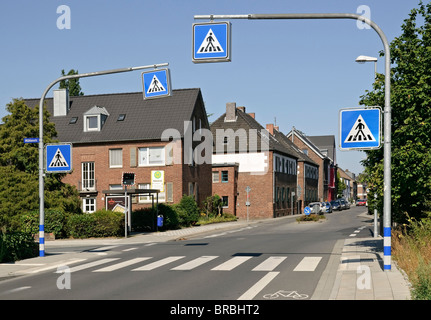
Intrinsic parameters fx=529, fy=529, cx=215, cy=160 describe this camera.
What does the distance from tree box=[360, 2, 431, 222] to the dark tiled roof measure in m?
27.2

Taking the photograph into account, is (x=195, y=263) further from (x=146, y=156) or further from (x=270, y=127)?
(x=270, y=127)

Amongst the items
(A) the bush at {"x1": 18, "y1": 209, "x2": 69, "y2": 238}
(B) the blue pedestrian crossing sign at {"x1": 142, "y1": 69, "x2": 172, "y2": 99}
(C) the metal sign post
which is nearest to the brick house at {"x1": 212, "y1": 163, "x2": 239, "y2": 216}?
(A) the bush at {"x1": 18, "y1": 209, "x2": 69, "y2": 238}

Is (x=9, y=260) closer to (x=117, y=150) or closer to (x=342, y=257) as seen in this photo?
(x=342, y=257)

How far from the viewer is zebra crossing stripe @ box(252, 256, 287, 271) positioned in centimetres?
1382

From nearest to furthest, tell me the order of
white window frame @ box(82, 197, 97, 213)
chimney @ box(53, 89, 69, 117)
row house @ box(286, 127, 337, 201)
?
white window frame @ box(82, 197, 97, 213) → chimney @ box(53, 89, 69, 117) → row house @ box(286, 127, 337, 201)

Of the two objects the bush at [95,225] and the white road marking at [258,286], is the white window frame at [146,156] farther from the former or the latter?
the white road marking at [258,286]

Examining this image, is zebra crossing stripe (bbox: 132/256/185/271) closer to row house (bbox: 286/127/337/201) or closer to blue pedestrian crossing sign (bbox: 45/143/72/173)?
blue pedestrian crossing sign (bbox: 45/143/72/173)

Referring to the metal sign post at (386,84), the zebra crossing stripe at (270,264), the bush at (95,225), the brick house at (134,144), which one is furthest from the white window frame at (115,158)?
the metal sign post at (386,84)

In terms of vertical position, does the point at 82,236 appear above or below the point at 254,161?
below

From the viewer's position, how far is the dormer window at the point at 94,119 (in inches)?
1748
